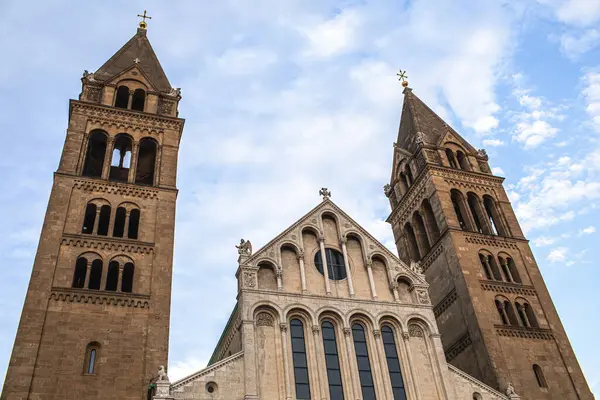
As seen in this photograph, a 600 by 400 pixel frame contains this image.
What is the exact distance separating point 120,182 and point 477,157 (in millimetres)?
22386

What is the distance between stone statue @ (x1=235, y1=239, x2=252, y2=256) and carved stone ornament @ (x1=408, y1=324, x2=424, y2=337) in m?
7.36

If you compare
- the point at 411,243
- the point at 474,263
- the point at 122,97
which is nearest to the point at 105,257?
the point at 122,97

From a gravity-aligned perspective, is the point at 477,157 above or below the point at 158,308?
above

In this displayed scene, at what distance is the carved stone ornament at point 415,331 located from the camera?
24997 mm

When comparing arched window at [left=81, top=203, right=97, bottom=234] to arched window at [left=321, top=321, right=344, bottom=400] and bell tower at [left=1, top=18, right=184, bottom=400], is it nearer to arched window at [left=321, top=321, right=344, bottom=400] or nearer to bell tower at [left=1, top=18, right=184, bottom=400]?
bell tower at [left=1, top=18, right=184, bottom=400]

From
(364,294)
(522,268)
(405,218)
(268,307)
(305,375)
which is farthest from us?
(405,218)

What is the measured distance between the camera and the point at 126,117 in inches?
1237

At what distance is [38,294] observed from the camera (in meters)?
23.1

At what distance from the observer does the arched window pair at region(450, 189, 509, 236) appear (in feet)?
112

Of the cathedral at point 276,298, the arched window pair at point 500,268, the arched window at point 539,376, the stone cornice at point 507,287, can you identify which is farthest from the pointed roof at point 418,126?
the arched window at point 539,376

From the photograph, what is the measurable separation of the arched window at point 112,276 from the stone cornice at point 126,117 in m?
8.81

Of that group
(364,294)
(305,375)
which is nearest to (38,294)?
(305,375)

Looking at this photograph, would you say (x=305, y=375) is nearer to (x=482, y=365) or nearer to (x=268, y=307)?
(x=268, y=307)

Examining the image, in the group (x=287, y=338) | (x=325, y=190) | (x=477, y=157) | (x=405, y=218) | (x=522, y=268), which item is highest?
(x=477, y=157)
